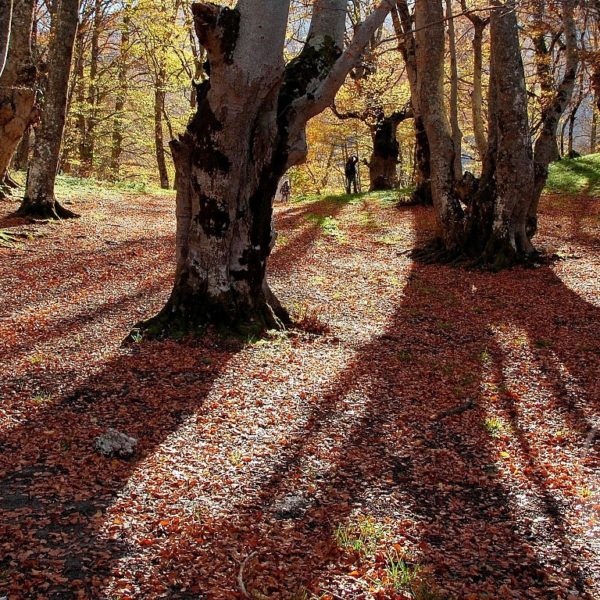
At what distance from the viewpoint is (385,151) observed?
70.8ft

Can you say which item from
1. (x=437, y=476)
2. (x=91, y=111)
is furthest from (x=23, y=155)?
(x=437, y=476)

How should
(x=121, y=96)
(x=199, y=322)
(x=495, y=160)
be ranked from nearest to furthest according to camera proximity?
(x=199, y=322) < (x=495, y=160) < (x=121, y=96)

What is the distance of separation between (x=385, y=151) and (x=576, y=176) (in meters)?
6.59

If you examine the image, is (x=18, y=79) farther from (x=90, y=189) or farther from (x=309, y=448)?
(x=309, y=448)

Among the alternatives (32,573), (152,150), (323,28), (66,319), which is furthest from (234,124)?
(152,150)

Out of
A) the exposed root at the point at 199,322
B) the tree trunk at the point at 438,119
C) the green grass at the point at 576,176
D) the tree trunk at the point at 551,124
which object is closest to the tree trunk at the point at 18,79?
the exposed root at the point at 199,322

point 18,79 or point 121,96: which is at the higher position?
point 121,96

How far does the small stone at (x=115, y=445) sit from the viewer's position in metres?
4.08

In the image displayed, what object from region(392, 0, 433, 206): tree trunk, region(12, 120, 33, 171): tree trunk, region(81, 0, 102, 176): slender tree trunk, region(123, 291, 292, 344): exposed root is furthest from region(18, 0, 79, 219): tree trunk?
region(81, 0, 102, 176): slender tree trunk

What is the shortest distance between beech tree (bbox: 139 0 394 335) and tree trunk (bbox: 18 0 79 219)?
6987 mm

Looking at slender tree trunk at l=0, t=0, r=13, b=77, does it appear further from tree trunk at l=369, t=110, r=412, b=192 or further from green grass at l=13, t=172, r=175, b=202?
tree trunk at l=369, t=110, r=412, b=192

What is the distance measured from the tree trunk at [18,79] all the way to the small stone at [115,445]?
9585mm

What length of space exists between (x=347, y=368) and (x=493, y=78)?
6523mm

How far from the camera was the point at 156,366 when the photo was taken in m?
5.76
